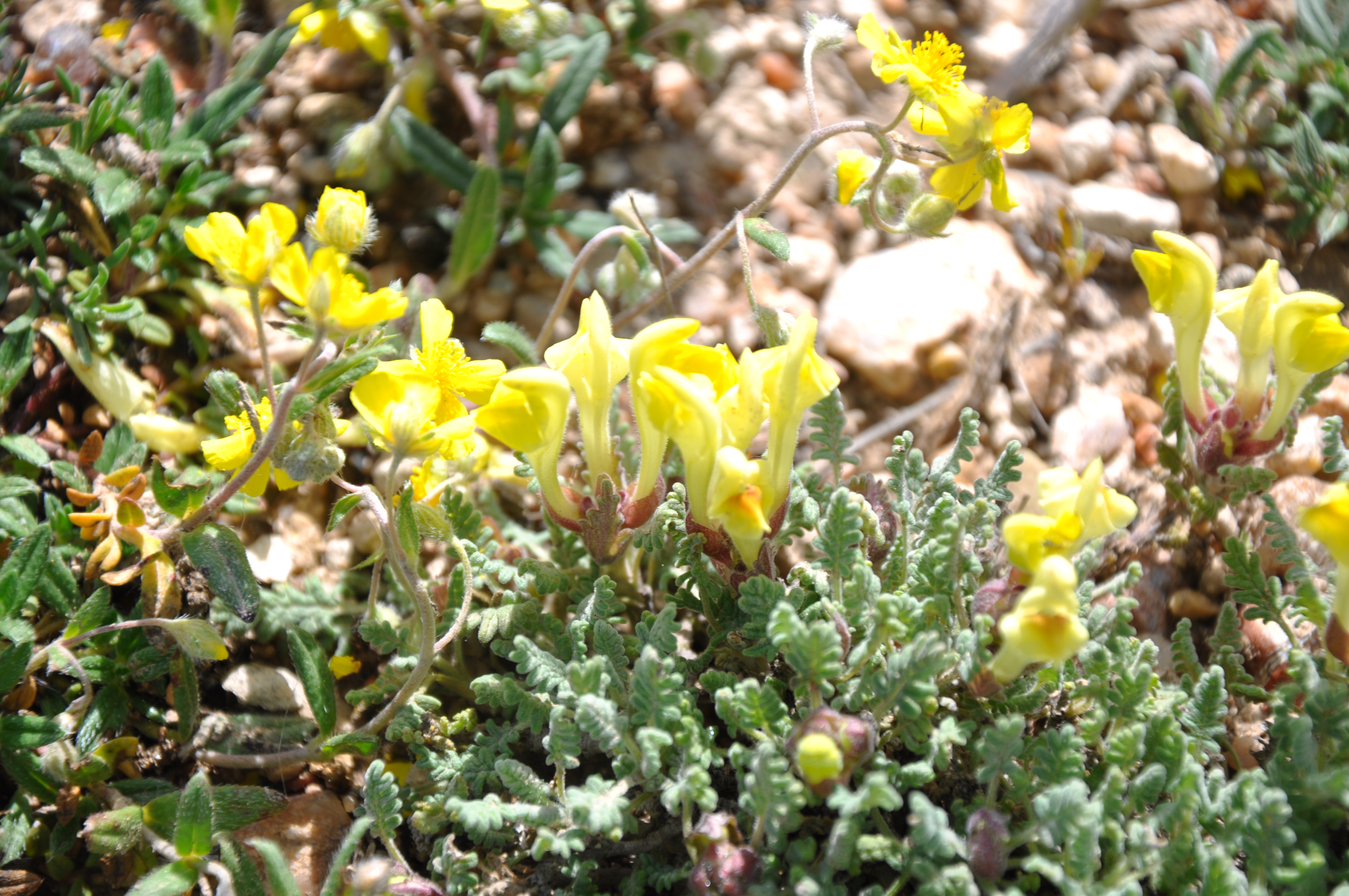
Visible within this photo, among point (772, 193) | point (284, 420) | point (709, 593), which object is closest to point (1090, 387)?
point (772, 193)

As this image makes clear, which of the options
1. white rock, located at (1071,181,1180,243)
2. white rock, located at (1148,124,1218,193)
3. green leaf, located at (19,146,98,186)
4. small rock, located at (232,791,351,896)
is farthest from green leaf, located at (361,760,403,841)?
white rock, located at (1148,124,1218,193)

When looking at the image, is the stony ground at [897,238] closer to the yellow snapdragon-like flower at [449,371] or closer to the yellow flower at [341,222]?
the yellow snapdragon-like flower at [449,371]

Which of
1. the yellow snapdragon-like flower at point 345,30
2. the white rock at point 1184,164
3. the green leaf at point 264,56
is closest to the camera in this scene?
the yellow snapdragon-like flower at point 345,30

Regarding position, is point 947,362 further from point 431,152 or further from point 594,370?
point 431,152

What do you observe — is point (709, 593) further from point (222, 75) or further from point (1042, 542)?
point (222, 75)

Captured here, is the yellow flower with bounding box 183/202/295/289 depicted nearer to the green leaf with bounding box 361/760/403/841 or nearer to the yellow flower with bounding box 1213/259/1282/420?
the green leaf with bounding box 361/760/403/841

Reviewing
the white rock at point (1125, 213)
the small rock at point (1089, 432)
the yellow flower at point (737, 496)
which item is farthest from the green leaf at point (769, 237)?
the white rock at point (1125, 213)

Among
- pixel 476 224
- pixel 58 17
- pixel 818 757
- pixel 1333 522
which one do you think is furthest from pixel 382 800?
pixel 58 17
